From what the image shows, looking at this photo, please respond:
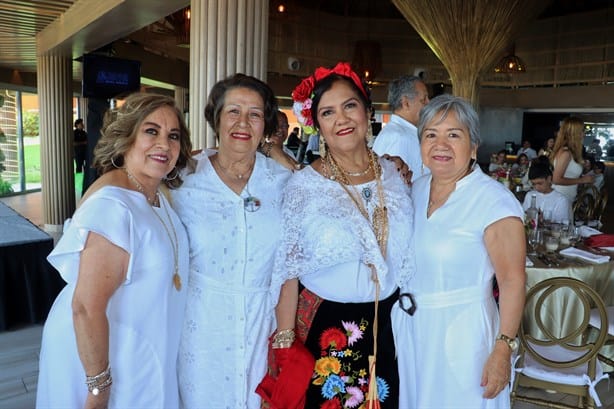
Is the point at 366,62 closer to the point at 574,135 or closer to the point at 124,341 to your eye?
the point at 574,135

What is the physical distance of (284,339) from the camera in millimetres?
2006

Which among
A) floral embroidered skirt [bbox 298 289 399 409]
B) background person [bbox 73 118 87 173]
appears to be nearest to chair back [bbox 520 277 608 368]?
floral embroidered skirt [bbox 298 289 399 409]

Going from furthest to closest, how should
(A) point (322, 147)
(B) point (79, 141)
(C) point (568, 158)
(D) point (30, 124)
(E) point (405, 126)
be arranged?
(B) point (79, 141) < (D) point (30, 124) < (C) point (568, 158) < (E) point (405, 126) < (A) point (322, 147)

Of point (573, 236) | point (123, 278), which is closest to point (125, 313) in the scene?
point (123, 278)

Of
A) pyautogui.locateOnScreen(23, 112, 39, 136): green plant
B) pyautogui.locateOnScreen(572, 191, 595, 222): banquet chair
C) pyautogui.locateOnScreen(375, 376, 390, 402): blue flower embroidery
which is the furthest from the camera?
pyautogui.locateOnScreen(23, 112, 39, 136): green plant

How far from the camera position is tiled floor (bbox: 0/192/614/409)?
3412mm

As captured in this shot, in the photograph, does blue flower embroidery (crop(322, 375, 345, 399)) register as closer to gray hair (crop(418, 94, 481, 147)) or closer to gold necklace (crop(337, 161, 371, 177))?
gold necklace (crop(337, 161, 371, 177))

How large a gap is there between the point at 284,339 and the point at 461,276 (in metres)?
0.73

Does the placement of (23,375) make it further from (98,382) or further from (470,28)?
(470,28)

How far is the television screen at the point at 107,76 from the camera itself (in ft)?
25.9

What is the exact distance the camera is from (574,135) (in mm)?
5730

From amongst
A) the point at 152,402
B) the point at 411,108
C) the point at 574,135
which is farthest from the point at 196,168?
the point at 574,135

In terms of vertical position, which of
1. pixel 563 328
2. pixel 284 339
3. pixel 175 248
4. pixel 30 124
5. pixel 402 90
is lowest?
pixel 563 328

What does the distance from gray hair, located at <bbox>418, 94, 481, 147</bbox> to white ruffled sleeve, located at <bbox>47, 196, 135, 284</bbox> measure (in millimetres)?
1185
